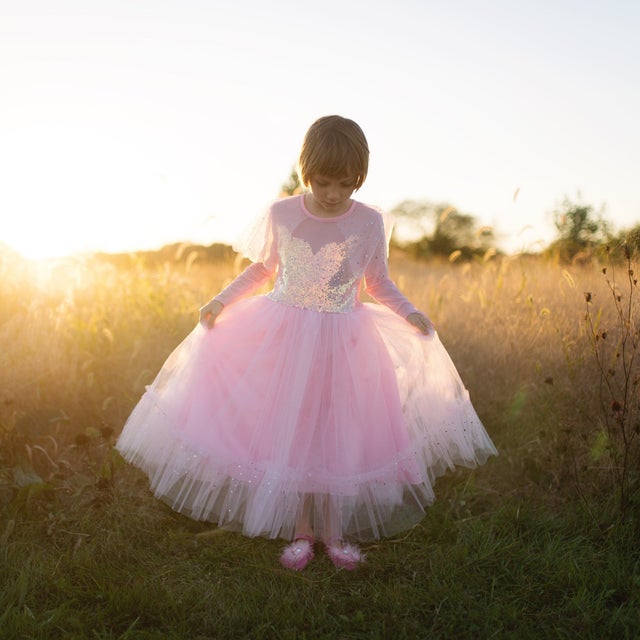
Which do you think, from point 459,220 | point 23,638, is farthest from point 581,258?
point 459,220

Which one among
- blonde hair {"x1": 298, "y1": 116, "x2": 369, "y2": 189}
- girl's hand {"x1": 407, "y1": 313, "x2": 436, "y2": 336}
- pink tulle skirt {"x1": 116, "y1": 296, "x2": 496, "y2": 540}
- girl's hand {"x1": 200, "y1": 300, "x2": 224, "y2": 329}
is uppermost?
blonde hair {"x1": 298, "y1": 116, "x2": 369, "y2": 189}

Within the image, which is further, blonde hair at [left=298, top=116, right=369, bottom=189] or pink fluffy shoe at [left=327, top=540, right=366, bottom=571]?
pink fluffy shoe at [left=327, top=540, right=366, bottom=571]

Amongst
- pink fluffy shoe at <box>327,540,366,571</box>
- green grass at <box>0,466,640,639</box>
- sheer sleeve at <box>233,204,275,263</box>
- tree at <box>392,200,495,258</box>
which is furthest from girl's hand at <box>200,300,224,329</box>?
tree at <box>392,200,495,258</box>

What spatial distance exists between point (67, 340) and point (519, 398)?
325cm

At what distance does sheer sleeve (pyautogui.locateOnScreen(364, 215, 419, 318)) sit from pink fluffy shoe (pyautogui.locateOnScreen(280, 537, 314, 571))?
119cm

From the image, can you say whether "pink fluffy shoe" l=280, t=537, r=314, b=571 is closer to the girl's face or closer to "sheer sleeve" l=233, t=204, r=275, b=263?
"sheer sleeve" l=233, t=204, r=275, b=263

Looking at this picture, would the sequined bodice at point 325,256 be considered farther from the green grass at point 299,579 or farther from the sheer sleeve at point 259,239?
the green grass at point 299,579

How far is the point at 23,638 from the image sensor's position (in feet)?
7.38

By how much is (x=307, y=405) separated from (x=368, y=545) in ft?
2.70

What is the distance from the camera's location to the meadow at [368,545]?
8.00 ft

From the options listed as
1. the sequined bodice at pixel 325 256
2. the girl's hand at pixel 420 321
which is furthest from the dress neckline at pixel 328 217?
the girl's hand at pixel 420 321

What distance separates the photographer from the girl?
2.72m

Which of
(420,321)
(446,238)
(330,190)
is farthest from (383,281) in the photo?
(446,238)

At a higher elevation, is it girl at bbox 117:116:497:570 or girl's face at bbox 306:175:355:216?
girl's face at bbox 306:175:355:216
